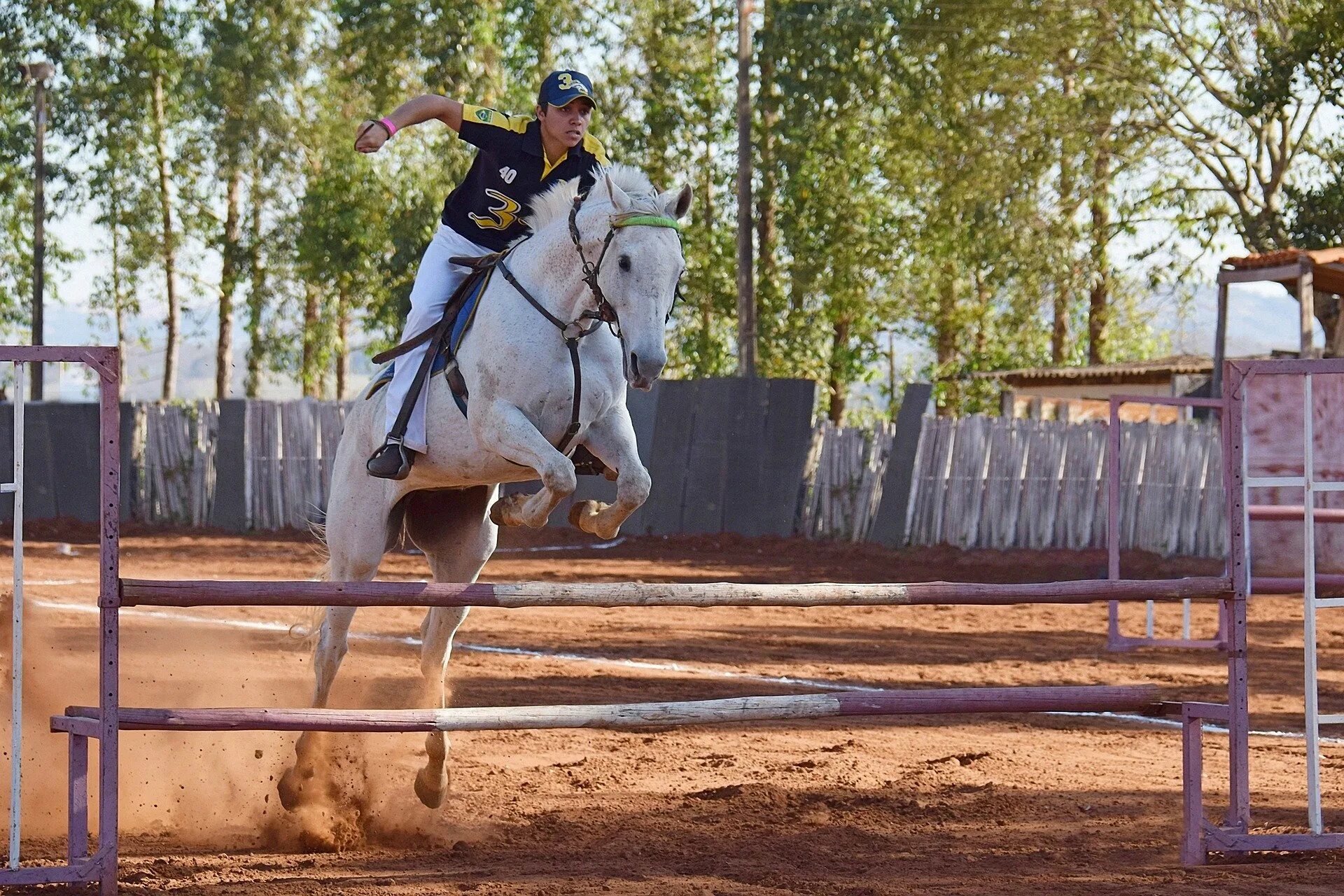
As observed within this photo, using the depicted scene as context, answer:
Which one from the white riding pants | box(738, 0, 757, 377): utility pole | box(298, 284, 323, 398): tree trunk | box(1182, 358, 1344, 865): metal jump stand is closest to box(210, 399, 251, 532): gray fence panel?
box(738, 0, 757, 377): utility pole

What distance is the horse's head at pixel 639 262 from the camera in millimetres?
4453

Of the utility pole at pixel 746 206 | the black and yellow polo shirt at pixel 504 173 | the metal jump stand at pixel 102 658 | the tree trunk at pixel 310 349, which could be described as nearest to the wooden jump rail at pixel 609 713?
the metal jump stand at pixel 102 658

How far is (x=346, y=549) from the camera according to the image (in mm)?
5871

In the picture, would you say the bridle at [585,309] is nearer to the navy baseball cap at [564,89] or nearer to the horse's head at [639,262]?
the horse's head at [639,262]

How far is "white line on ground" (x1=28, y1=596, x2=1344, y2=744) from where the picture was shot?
7297 mm

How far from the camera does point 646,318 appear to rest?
177 inches

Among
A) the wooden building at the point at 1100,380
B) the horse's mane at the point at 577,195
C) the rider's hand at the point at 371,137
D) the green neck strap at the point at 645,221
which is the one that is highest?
the wooden building at the point at 1100,380

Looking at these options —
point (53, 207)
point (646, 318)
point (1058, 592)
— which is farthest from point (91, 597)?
point (53, 207)

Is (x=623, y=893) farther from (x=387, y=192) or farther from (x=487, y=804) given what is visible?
(x=387, y=192)

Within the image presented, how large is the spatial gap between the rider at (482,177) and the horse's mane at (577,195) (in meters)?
0.12

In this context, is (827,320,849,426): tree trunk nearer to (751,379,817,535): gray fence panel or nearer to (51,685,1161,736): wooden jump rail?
(751,379,817,535): gray fence panel

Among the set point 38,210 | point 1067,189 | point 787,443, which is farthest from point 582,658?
point 38,210

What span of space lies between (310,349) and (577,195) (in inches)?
1226

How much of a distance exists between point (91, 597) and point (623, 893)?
9336 mm
